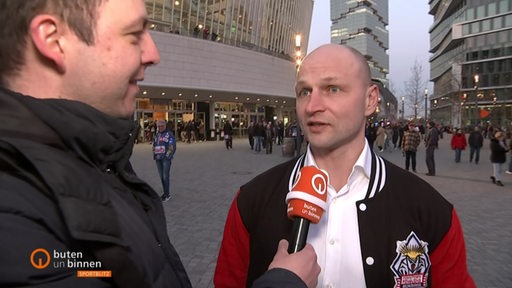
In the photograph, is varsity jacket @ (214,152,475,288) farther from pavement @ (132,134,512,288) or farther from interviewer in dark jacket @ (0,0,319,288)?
pavement @ (132,134,512,288)

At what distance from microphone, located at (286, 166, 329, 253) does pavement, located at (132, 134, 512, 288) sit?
10.8ft

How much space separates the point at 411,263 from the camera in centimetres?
175

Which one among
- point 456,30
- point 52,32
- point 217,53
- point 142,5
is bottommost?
point 52,32

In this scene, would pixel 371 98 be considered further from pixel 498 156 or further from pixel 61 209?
pixel 498 156

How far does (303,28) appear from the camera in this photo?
53031mm

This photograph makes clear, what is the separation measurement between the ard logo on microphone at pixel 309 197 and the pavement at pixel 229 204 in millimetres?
3282

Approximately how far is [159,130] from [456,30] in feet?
260

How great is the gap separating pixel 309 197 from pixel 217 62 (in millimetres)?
34522

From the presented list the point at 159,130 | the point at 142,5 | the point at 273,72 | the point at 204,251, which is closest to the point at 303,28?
the point at 273,72

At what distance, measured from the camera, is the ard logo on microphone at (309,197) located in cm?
148

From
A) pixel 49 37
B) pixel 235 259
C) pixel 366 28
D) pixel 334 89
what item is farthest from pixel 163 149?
pixel 366 28

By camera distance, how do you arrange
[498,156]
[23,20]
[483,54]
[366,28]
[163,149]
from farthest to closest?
[366,28], [483,54], [498,156], [163,149], [23,20]

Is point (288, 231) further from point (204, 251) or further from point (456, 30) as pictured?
point (456, 30)

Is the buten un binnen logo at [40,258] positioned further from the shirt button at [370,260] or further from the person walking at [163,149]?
the person walking at [163,149]
